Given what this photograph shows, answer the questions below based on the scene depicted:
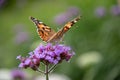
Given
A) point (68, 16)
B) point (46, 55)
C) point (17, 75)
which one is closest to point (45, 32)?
point (46, 55)

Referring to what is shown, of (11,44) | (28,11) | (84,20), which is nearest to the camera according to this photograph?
(84,20)

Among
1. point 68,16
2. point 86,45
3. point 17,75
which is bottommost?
point 17,75

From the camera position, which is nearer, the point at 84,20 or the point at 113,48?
the point at 113,48

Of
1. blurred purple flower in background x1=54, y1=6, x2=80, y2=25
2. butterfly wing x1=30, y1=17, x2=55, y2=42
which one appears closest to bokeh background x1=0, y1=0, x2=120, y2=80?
blurred purple flower in background x1=54, y1=6, x2=80, y2=25

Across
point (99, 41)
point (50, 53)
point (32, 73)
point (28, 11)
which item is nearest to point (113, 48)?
point (99, 41)

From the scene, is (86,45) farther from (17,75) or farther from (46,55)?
(46,55)

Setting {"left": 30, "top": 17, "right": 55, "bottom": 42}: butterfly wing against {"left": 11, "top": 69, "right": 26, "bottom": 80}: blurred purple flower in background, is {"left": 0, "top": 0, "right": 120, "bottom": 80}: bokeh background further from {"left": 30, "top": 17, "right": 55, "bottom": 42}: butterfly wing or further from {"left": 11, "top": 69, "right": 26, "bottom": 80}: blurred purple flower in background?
{"left": 30, "top": 17, "right": 55, "bottom": 42}: butterfly wing

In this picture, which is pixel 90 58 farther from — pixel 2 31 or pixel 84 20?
pixel 2 31

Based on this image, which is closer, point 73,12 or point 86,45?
point 86,45

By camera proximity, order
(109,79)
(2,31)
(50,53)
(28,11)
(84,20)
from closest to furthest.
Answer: (50,53) < (109,79) < (84,20) < (2,31) < (28,11)
